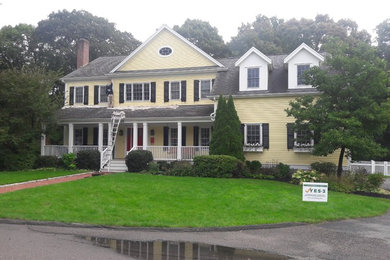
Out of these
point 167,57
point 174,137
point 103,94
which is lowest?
point 174,137

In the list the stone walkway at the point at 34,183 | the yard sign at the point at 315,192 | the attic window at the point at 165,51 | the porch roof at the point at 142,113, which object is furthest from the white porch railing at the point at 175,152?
the yard sign at the point at 315,192

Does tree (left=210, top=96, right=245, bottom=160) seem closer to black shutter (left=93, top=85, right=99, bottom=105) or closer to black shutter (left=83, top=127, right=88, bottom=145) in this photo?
black shutter (left=93, top=85, right=99, bottom=105)

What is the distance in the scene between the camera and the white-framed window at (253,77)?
65.7 ft

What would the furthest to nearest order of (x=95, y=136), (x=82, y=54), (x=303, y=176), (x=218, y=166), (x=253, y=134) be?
(x=82, y=54), (x=95, y=136), (x=253, y=134), (x=218, y=166), (x=303, y=176)

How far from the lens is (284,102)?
63.3 feet

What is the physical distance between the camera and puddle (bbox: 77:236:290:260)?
6.49 metres

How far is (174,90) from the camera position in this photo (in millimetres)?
22703

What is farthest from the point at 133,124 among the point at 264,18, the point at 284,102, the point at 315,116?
the point at 264,18

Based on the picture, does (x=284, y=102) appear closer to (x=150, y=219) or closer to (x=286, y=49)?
(x=150, y=219)

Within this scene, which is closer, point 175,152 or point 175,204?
point 175,204

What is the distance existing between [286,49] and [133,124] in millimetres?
28853

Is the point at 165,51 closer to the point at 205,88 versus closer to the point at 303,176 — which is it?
the point at 205,88

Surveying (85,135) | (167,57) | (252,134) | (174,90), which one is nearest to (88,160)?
(85,135)

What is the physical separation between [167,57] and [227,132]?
309 inches
